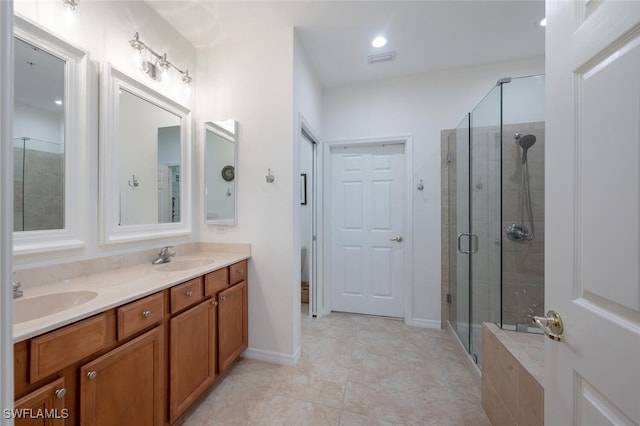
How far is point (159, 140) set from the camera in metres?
1.95

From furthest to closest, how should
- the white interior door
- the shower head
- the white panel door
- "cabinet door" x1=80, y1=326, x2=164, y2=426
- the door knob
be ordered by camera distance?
the white panel door
the shower head
"cabinet door" x1=80, y1=326, x2=164, y2=426
the door knob
the white interior door

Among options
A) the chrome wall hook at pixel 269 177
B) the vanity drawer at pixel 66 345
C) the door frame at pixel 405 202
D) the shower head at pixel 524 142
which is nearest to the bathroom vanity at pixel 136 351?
the vanity drawer at pixel 66 345

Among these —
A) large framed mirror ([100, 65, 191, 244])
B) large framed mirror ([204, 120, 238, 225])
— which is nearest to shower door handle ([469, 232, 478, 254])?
large framed mirror ([204, 120, 238, 225])

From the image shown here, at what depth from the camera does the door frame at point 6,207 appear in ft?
1.26

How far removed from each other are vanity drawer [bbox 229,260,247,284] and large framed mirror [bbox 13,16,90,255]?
88 centimetres

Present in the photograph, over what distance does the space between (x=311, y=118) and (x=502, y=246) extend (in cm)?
203

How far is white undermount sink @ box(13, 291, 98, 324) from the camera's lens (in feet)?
3.48

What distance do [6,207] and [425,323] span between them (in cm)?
308

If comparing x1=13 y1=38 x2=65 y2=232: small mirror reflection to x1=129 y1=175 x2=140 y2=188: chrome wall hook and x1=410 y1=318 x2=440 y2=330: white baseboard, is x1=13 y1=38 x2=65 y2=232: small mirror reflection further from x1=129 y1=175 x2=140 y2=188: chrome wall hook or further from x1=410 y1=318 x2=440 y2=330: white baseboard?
x1=410 y1=318 x2=440 y2=330: white baseboard

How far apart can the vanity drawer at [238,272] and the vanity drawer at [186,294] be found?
0.32 meters

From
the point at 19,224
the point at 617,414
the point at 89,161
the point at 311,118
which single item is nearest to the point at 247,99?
the point at 311,118

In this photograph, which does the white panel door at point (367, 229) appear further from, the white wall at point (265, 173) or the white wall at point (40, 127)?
the white wall at point (40, 127)

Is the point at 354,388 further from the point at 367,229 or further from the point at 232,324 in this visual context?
the point at 367,229

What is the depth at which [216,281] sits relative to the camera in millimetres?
1730
